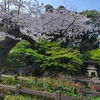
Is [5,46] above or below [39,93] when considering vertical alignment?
above

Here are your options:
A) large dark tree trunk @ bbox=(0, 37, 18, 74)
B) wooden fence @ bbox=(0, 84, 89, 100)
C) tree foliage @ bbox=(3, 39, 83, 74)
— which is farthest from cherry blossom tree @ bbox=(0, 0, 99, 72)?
tree foliage @ bbox=(3, 39, 83, 74)

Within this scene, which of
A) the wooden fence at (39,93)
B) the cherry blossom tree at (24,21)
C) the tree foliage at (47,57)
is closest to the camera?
the wooden fence at (39,93)

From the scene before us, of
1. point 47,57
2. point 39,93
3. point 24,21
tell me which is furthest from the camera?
point 47,57

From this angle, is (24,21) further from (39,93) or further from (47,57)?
(47,57)

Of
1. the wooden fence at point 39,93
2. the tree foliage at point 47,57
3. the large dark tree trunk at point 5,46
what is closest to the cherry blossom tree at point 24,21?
the large dark tree trunk at point 5,46

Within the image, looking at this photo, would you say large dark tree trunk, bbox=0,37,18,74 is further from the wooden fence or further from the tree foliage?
the tree foliage

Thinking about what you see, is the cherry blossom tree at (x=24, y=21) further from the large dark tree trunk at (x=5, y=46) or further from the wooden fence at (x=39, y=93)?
the wooden fence at (x=39, y=93)

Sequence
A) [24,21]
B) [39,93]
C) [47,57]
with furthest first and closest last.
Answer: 1. [47,57]
2. [24,21]
3. [39,93]

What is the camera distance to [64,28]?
11930 millimetres

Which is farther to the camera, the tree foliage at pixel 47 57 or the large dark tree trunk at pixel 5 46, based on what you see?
the tree foliage at pixel 47 57

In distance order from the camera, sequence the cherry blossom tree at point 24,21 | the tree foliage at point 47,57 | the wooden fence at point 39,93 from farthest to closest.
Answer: the tree foliage at point 47,57 < the cherry blossom tree at point 24,21 < the wooden fence at point 39,93

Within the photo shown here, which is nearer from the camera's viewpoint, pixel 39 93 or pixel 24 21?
pixel 39 93

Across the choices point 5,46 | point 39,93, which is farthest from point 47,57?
point 39,93

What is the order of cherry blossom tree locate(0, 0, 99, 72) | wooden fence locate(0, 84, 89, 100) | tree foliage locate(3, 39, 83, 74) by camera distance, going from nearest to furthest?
wooden fence locate(0, 84, 89, 100) → cherry blossom tree locate(0, 0, 99, 72) → tree foliage locate(3, 39, 83, 74)
